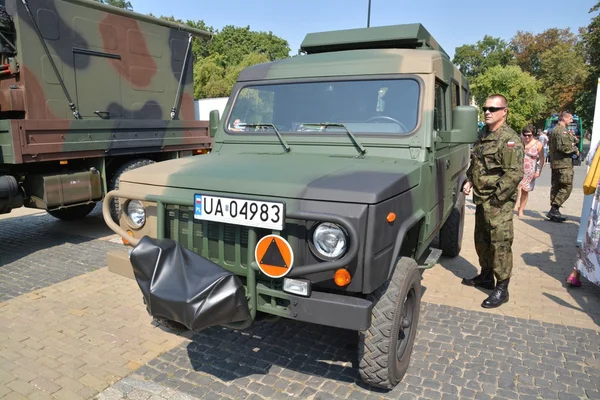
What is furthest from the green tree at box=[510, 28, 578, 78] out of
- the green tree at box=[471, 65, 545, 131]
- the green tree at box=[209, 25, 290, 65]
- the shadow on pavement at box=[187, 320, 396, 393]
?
the shadow on pavement at box=[187, 320, 396, 393]

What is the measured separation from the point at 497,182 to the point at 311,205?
8.04 feet

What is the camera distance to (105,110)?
7.21 metres

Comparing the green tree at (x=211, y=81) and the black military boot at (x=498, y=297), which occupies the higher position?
the green tree at (x=211, y=81)

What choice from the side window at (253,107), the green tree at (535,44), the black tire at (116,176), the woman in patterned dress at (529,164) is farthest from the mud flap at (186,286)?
the green tree at (535,44)

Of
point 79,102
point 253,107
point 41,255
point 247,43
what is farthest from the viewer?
point 247,43

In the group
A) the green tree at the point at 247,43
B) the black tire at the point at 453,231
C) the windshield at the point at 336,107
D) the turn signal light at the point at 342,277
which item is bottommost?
the black tire at the point at 453,231

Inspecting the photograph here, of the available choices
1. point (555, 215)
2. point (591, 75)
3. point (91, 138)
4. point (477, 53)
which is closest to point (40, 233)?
point (91, 138)

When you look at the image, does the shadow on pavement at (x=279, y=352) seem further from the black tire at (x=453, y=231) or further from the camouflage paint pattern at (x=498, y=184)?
the black tire at (x=453, y=231)

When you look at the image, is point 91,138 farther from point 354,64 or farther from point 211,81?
point 211,81

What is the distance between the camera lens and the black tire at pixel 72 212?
7801 millimetres

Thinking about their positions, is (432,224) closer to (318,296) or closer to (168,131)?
(318,296)

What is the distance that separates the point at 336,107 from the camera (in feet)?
11.8

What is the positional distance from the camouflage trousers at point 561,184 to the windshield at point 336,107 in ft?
19.7

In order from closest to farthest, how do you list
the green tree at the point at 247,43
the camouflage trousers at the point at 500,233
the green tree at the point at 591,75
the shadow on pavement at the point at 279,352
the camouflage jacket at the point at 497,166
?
the shadow on pavement at the point at 279,352 → the camouflage jacket at the point at 497,166 → the camouflage trousers at the point at 500,233 → the green tree at the point at 591,75 → the green tree at the point at 247,43
